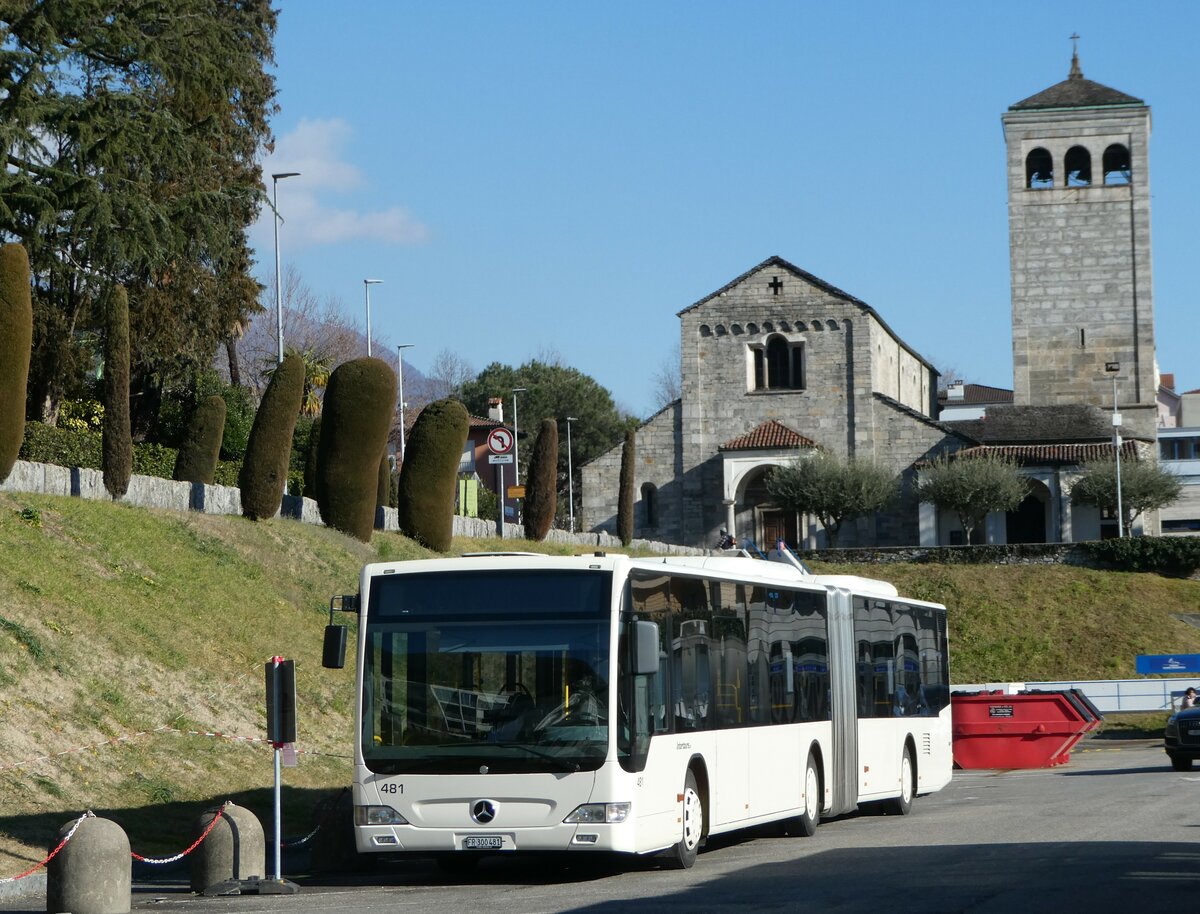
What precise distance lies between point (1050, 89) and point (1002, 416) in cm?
1656

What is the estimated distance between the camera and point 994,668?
163 feet

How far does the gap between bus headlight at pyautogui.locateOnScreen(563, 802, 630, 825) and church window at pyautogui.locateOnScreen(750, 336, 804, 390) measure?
2389 inches

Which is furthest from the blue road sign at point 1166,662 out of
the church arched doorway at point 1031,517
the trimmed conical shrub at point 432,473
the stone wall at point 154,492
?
the church arched doorway at point 1031,517

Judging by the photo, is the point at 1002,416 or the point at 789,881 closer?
the point at 789,881

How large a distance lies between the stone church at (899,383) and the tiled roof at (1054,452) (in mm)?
85

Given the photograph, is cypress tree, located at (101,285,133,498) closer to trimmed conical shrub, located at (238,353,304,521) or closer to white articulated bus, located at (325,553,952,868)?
trimmed conical shrub, located at (238,353,304,521)

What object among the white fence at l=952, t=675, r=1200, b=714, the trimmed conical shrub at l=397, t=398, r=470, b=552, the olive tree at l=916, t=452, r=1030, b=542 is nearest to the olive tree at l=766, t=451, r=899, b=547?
the olive tree at l=916, t=452, r=1030, b=542

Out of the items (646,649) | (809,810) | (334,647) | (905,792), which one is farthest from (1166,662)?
(334,647)

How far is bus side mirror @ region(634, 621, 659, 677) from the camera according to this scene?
41.5ft

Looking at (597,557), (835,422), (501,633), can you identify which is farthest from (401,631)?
(835,422)

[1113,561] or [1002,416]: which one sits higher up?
[1002,416]

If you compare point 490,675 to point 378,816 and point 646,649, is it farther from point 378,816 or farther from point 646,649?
point 378,816

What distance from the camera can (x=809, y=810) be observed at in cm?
1677

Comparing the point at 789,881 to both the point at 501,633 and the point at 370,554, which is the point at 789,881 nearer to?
the point at 501,633
